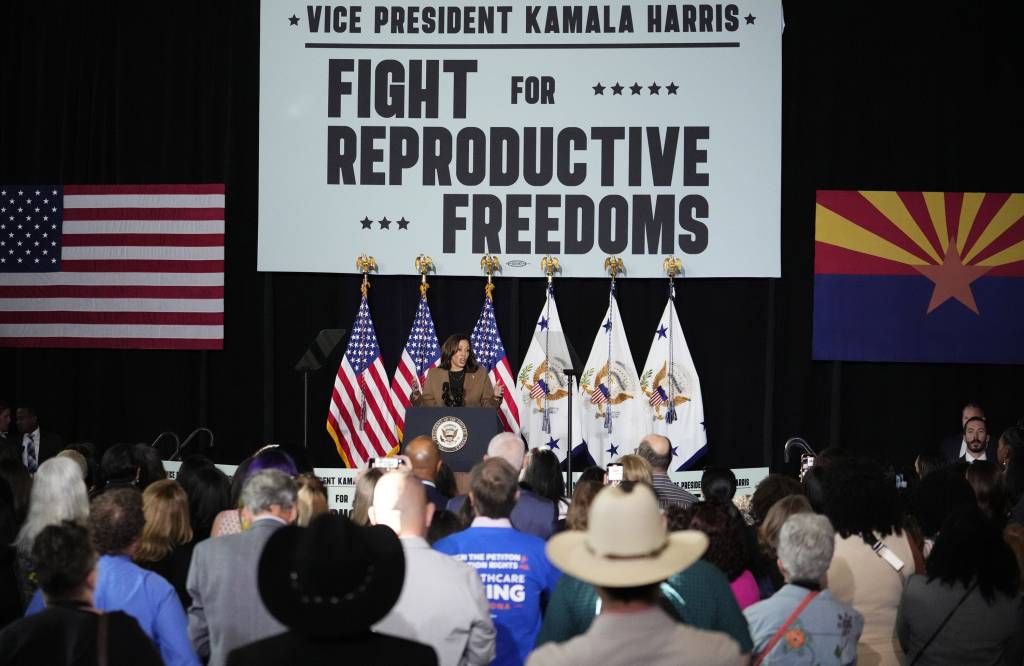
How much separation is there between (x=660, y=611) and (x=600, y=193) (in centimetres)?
953

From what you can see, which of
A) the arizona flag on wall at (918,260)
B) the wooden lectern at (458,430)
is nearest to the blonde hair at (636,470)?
the wooden lectern at (458,430)

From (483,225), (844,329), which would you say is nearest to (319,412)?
(483,225)

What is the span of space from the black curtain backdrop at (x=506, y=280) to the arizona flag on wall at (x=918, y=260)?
0.35m

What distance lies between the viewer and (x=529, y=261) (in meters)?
12.0

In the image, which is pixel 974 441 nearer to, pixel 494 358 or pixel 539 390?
pixel 539 390

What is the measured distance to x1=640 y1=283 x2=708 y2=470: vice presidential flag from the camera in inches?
466

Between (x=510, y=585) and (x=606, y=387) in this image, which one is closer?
(x=510, y=585)

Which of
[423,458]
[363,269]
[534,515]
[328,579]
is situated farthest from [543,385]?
[328,579]

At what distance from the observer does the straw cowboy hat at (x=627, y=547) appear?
264cm

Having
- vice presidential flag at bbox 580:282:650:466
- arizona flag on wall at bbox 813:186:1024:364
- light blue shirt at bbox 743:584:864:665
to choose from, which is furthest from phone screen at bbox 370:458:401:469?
arizona flag on wall at bbox 813:186:1024:364

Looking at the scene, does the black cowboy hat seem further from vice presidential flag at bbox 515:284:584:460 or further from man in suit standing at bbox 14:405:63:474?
vice presidential flag at bbox 515:284:584:460

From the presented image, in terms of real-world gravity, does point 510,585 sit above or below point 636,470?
below

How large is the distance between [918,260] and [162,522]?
9112 millimetres

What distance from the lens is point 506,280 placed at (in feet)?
40.9
